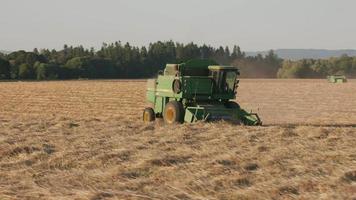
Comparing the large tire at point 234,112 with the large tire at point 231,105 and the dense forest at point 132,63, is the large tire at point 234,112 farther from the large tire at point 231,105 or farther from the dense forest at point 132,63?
the dense forest at point 132,63

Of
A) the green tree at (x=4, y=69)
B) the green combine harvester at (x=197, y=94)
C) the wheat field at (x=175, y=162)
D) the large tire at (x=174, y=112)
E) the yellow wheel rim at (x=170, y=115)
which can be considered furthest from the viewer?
the green tree at (x=4, y=69)

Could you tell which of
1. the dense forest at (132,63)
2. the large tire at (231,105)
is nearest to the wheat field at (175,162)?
the large tire at (231,105)

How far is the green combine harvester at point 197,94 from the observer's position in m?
14.1

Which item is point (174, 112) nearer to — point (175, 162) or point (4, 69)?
point (175, 162)

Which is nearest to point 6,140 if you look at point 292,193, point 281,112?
point 292,193

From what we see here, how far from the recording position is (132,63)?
83.8 meters

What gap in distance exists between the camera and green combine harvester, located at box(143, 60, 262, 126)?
14.1 m

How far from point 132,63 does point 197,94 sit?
6961cm

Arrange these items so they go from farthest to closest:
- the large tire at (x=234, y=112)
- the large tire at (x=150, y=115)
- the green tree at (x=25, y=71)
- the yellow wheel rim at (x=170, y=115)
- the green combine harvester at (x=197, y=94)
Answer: the green tree at (x=25, y=71), the large tire at (x=150, y=115), the yellow wheel rim at (x=170, y=115), the green combine harvester at (x=197, y=94), the large tire at (x=234, y=112)

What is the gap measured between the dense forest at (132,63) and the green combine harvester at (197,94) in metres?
48.3

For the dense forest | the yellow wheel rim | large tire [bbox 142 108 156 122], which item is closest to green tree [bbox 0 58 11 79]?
the dense forest

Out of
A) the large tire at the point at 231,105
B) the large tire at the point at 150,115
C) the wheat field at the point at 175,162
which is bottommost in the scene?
the large tire at the point at 150,115

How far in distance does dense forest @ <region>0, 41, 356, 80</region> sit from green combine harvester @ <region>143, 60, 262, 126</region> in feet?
158

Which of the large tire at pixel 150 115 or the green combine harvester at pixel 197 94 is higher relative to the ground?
the green combine harvester at pixel 197 94
